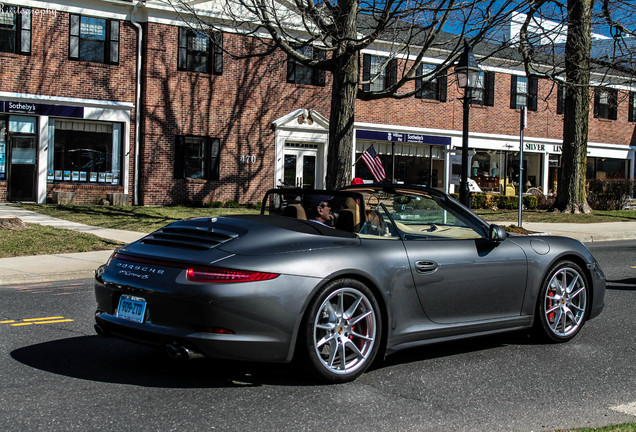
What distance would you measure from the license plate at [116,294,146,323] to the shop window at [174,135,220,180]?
21.6 m

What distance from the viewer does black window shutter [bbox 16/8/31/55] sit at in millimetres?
23234

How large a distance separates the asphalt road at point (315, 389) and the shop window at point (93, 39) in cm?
1984

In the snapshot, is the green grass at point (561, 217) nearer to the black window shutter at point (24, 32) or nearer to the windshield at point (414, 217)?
the black window shutter at point (24, 32)

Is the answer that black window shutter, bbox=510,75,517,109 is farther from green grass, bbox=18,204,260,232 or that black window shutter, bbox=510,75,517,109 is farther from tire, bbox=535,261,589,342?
tire, bbox=535,261,589,342

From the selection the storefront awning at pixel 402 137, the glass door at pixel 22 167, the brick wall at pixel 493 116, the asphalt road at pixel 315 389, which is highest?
the brick wall at pixel 493 116

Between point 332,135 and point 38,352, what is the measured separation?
1178 centimetres

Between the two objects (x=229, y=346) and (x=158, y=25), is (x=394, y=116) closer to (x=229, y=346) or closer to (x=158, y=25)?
(x=158, y=25)

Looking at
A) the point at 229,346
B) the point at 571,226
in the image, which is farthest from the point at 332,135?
the point at 229,346

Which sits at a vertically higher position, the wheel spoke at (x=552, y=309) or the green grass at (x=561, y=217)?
the green grass at (x=561, y=217)

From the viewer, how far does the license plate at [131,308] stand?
4527 mm

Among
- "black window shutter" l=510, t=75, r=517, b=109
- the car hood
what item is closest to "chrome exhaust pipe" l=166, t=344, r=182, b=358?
the car hood

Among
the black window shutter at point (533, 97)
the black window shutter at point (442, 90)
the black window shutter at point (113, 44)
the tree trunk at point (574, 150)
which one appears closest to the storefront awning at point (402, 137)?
the black window shutter at point (442, 90)

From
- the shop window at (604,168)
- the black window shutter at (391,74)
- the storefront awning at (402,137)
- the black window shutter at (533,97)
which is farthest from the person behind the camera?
the shop window at (604,168)

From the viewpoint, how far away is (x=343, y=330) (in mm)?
4684
